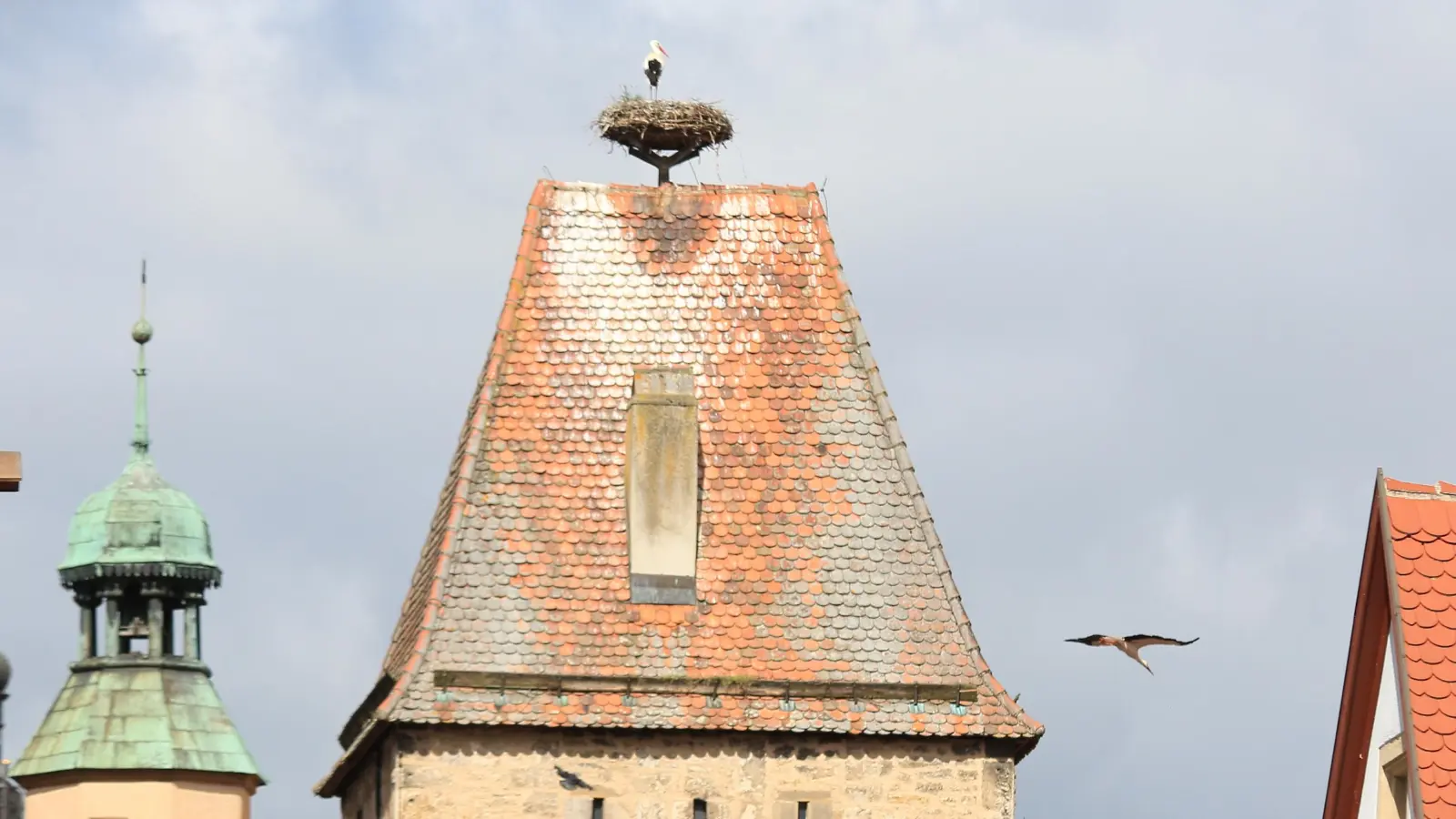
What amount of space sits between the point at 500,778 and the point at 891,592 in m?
3.89

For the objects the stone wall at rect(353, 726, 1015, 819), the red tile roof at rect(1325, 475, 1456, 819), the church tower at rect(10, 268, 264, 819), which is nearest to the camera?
the red tile roof at rect(1325, 475, 1456, 819)

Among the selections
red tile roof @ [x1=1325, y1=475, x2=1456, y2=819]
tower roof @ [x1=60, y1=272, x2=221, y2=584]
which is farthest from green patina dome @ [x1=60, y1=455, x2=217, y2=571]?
red tile roof @ [x1=1325, y1=475, x2=1456, y2=819]

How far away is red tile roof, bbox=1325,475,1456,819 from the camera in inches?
1154

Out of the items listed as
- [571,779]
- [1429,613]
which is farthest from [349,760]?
[1429,613]

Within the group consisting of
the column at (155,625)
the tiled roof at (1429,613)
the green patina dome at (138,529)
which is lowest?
the tiled roof at (1429,613)

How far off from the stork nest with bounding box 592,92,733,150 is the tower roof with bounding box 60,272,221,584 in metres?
8.95

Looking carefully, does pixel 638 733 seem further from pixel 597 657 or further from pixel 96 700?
pixel 96 700

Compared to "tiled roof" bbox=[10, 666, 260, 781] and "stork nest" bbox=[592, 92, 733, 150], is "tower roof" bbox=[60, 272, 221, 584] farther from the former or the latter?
"stork nest" bbox=[592, 92, 733, 150]

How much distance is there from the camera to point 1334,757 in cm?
3138

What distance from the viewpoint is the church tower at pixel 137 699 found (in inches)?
1939

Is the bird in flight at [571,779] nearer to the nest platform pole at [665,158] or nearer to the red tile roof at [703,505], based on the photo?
the red tile roof at [703,505]

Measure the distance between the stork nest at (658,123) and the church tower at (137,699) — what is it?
9.01 m

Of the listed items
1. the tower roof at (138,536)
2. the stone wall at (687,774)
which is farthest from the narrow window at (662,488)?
the tower roof at (138,536)

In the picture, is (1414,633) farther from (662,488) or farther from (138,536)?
(138,536)
